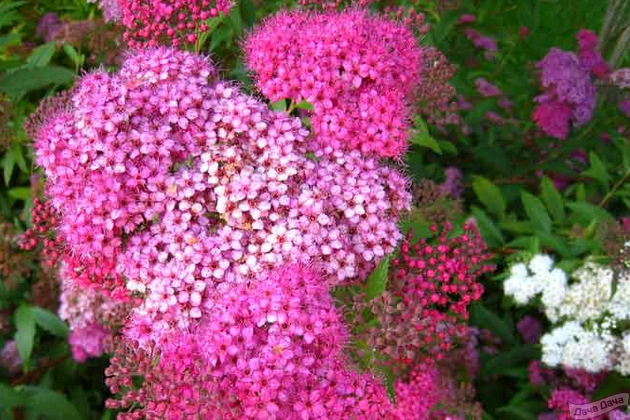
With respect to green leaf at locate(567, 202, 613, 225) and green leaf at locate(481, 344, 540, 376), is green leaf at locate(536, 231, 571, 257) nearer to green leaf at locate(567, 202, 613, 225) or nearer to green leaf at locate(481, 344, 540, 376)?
green leaf at locate(567, 202, 613, 225)

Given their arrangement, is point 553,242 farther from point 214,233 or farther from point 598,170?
point 214,233

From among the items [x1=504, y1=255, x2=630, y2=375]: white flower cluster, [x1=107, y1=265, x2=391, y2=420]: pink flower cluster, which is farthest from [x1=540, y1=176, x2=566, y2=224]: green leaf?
[x1=107, y1=265, x2=391, y2=420]: pink flower cluster

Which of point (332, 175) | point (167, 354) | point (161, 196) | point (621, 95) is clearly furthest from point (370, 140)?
point (621, 95)

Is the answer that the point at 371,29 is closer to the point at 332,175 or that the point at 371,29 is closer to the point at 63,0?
the point at 332,175

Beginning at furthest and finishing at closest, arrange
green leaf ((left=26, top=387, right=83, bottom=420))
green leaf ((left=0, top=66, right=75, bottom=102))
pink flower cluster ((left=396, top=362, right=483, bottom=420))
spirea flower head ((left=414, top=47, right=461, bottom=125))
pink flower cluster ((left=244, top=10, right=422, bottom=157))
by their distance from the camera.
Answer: spirea flower head ((left=414, top=47, right=461, bottom=125)) → green leaf ((left=26, top=387, right=83, bottom=420)) → green leaf ((left=0, top=66, right=75, bottom=102)) → pink flower cluster ((left=396, top=362, right=483, bottom=420)) → pink flower cluster ((left=244, top=10, right=422, bottom=157))

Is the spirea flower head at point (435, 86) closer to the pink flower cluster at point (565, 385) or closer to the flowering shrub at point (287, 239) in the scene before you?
the flowering shrub at point (287, 239)

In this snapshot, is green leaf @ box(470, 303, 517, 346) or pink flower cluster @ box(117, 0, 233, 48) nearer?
pink flower cluster @ box(117, 0, 233, 48)
